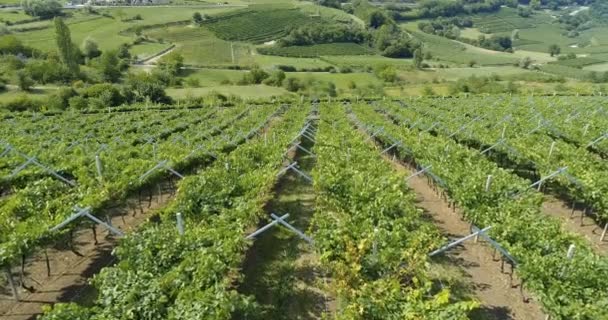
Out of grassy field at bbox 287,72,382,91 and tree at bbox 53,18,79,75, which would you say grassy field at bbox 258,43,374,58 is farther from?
tree at bbox 53,18,79,75

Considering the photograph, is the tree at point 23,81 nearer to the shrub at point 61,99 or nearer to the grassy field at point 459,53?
the shrub at point 61,99

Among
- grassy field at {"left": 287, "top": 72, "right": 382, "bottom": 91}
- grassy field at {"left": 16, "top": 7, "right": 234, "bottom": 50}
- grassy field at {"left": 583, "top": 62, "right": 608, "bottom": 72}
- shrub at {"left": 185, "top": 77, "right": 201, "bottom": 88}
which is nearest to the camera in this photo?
shrub at {"left": 185, "top": 77, "right": 201, "bottom": 88}

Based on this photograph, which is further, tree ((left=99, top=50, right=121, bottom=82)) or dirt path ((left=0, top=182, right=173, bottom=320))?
tree ((left=99, top=50, right=121, bottom=82))

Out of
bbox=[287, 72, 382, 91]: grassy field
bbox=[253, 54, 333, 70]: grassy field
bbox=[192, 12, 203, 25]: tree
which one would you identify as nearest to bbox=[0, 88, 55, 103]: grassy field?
bbox=[287, 72, 382, 91]: grassy field

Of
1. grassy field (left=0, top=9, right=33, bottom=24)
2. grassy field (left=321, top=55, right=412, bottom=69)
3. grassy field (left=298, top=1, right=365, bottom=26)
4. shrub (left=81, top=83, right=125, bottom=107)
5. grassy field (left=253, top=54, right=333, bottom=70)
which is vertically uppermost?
grassy field (left=298, top=1, right=365, bottom=26)

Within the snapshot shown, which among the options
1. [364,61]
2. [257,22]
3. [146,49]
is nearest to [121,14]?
[146,49]

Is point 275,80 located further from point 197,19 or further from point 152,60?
point 197,19

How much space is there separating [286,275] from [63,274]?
7707 millimetres

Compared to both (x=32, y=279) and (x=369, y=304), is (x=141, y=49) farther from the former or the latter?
(x=369, y=304)

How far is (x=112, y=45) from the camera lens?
389 ft

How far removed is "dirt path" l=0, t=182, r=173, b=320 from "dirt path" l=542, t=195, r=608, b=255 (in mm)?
17045

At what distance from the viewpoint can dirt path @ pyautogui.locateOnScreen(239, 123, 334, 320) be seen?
1207cm

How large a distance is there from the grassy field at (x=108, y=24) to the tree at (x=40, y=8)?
6341 millimetres

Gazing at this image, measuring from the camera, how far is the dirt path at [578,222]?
15.4 metres
